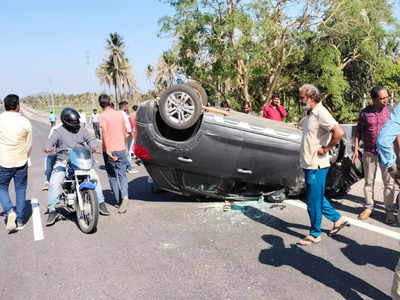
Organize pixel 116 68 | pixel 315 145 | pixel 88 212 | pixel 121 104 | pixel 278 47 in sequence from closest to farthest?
1. pixel 315 145
2. pixel 88 212
3. pixel 121 104
4. pixel 278 47
5. pixel 116 68

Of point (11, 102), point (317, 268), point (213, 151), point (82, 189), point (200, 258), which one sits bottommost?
point (200, 258)

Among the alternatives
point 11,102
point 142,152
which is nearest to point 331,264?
point 142,152

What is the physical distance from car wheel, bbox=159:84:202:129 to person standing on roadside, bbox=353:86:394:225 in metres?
2.27

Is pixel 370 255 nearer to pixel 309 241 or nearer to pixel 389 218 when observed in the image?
pixel 309 241

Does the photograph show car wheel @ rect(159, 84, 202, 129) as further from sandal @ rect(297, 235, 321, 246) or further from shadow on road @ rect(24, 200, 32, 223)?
shadow on road @ rect(24, 200, 32, 223)

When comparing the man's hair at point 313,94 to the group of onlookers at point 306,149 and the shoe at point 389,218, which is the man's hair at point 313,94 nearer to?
the group of onlookers at point 306,149

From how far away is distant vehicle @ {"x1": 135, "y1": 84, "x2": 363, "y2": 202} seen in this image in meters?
4.62

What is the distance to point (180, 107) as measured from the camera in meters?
4.61

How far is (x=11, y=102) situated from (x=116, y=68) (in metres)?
43.7

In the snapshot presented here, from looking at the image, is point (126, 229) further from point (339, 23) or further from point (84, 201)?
point (339, 23)

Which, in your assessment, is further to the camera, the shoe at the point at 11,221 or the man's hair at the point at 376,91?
the shoe at the point at 11,221

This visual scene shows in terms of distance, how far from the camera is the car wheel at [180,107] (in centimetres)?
453

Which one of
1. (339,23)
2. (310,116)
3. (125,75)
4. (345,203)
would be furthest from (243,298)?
(125,75)

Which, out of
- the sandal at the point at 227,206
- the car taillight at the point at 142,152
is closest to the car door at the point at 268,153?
the sandal at the point at 227,206
